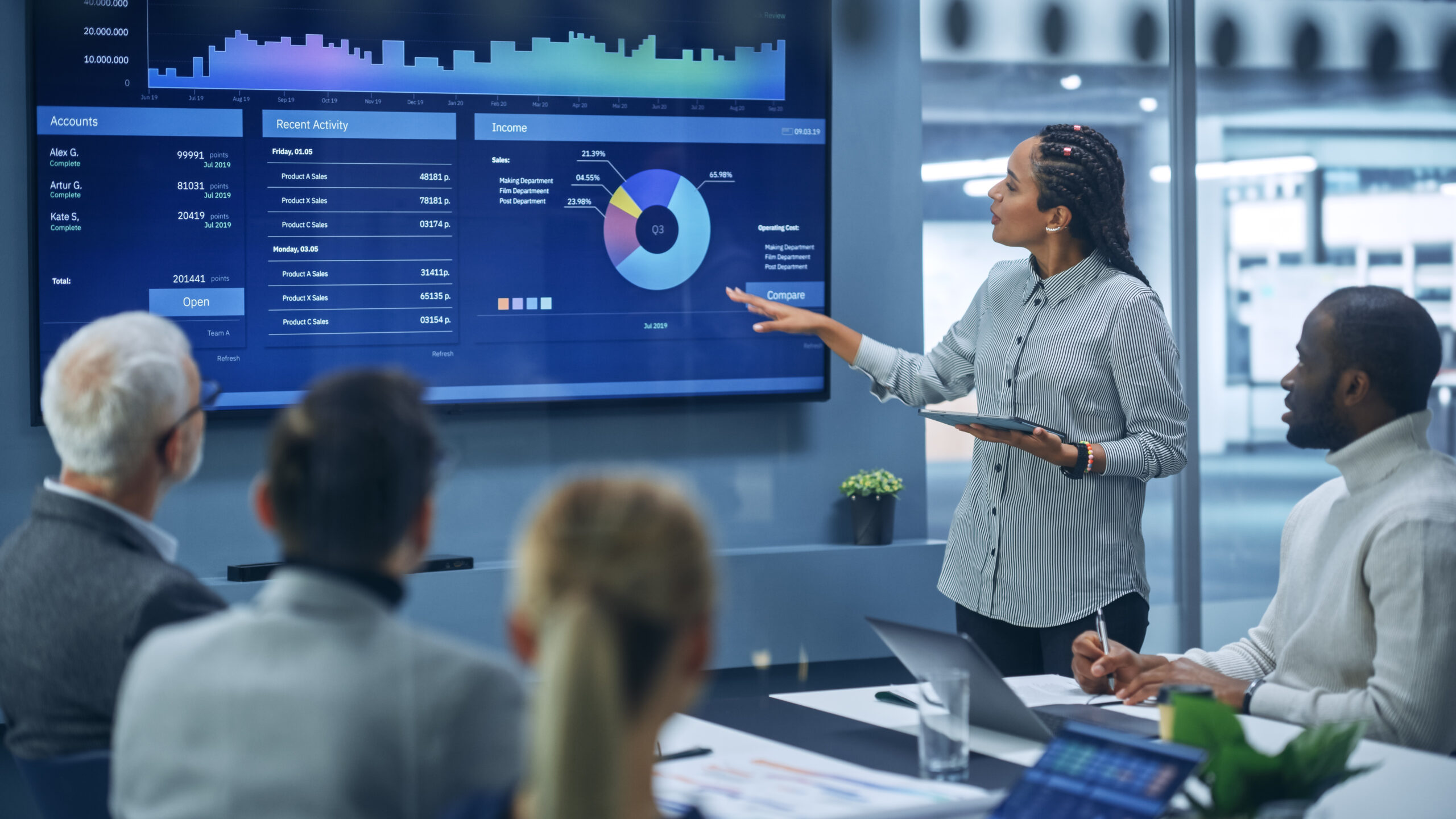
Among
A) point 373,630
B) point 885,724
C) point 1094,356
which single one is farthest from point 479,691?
point 1094,356

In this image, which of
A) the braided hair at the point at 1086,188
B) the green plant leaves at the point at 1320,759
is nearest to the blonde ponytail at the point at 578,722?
the green plant leaves at the point at 1320,759

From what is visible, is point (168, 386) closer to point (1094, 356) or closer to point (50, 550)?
point (50, 550)

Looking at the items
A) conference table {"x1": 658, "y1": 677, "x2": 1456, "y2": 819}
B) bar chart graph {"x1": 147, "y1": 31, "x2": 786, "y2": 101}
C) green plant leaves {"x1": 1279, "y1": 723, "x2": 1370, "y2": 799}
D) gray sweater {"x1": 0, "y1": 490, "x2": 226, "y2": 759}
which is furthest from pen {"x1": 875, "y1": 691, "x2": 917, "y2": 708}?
bar chart graph {"x1": 147, "y1": 31, "x2": 786, "y2": 101}

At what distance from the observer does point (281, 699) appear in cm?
99

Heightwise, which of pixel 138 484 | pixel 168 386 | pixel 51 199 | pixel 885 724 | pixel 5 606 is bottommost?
pixel 885 724

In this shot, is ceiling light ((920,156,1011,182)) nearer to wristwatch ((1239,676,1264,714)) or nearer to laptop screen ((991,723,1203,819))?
wristwatch ((1239,676,1264,714))

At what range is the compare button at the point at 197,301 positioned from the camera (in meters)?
3.03

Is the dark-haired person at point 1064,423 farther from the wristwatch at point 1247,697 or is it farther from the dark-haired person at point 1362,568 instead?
the wristwatch at point 1247,697

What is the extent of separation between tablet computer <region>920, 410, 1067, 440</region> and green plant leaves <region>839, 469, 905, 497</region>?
3.07 feet

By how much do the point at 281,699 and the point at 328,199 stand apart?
92.0 inches

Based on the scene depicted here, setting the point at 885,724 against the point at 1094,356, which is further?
the point at 1094,356

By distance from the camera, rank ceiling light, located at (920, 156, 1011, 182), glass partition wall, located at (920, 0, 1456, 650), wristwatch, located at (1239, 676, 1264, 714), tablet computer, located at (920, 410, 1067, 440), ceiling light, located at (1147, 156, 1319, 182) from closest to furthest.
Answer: wristwatch, located at (1239, 676, 1264, 714) < tablet computer, located at (920, 410, 1067, 440) < ceiling light, located at (920, 156, 1011, 182) < glass partition wall, located at (920, 0, 1456, 650) < ceiling light, located at (1147, 156, 1319, 182)

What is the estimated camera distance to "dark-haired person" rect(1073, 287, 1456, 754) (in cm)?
175

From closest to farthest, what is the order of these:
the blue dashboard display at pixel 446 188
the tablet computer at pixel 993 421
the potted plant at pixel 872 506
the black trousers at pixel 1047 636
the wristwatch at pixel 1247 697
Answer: the wristwatch at pixel 1247 697 < the tablet computer at pixel 993 421 < the black trousers at pixel 1047 636 < the blue dashboard display at pixel 446 188 < the potted plant at pixel 872 506
